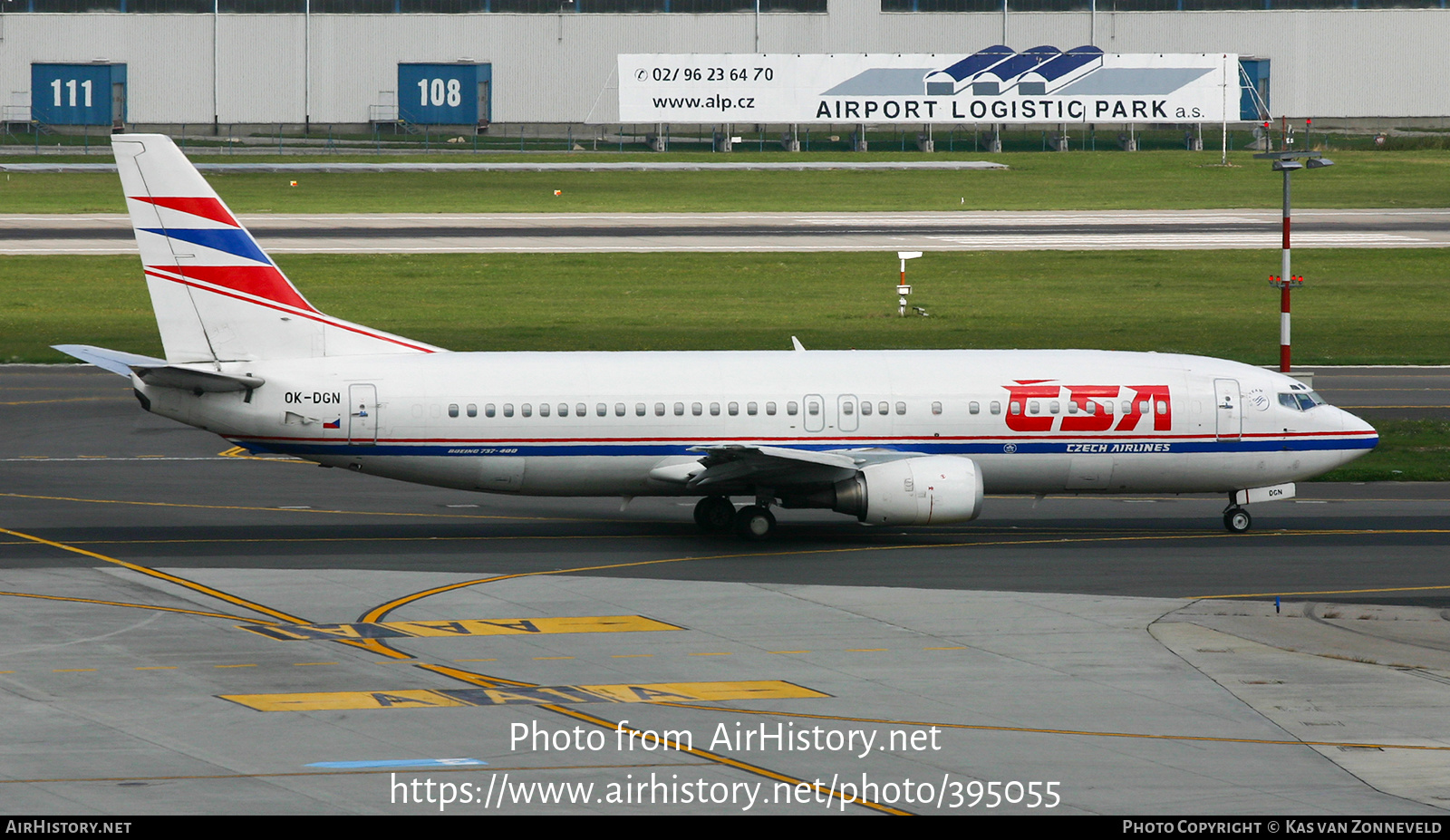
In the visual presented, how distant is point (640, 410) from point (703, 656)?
9.89 m

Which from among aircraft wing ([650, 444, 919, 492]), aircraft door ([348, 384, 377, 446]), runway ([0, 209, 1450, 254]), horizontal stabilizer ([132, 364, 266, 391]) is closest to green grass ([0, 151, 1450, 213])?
runway ([0, 209, 1450, 254])

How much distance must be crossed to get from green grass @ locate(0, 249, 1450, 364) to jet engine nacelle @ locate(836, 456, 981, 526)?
27447 mm

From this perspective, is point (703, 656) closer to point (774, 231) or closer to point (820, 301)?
point (820, 301)

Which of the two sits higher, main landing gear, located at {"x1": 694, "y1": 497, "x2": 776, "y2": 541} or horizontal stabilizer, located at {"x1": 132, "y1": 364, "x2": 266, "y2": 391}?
horizontal stabilizer, located at {"x1": 132, "y1": 364, "x2": 266, "y2": 391}

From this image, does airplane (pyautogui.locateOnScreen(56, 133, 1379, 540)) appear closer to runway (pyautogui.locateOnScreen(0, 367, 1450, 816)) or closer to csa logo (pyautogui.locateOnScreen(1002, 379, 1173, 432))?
csa logo (pyautogui.locateOnScreen(1002, 379, 1173, 432))

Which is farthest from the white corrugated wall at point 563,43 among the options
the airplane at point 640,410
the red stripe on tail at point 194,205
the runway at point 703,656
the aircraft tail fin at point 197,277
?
the airplane at point 640,410

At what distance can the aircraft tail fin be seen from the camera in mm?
33812

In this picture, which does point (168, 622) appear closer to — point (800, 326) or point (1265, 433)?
point (1265, 433)

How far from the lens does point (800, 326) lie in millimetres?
66250

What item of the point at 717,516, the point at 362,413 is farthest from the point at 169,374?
the point at 717,516

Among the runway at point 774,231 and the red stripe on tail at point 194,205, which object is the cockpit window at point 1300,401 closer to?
the red stripe on tail at point 194,205

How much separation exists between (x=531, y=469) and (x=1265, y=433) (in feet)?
50.3

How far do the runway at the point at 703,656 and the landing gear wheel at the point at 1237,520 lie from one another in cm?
60

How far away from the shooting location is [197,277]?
111ft
